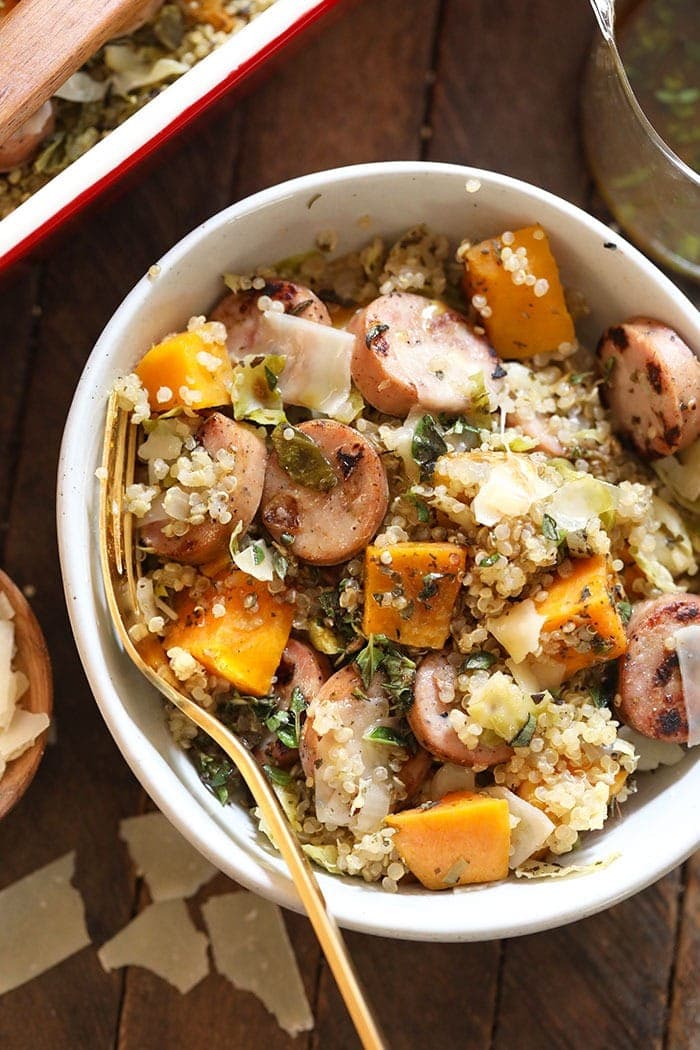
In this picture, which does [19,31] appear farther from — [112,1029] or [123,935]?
[112,1029]

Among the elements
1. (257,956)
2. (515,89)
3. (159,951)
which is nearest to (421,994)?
(257,956)

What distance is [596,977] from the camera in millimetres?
1593

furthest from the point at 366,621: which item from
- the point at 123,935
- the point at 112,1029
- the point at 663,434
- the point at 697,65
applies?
the point at 697,65

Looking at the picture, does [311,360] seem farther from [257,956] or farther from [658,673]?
[257,956]

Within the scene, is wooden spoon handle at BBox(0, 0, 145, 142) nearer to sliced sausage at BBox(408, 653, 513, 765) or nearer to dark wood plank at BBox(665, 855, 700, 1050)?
sliced sausage at BBox(408, 653, 513, 765)

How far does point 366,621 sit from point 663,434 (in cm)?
42

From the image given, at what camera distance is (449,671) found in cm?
129

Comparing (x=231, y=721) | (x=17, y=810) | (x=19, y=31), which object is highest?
(x=19, y=31)

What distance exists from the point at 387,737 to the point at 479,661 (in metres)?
0.14

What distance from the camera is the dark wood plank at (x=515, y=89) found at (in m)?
1.65

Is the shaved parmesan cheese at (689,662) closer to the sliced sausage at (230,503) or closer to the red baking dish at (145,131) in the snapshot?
the sliced sausage at (230,503)

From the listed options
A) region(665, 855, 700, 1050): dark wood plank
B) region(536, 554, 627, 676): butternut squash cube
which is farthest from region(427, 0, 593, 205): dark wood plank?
region(665, 855, 700, 1050): dark wood plank

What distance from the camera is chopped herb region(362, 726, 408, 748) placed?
4.20ft

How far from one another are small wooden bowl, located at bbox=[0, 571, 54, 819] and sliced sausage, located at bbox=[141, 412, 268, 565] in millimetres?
257
